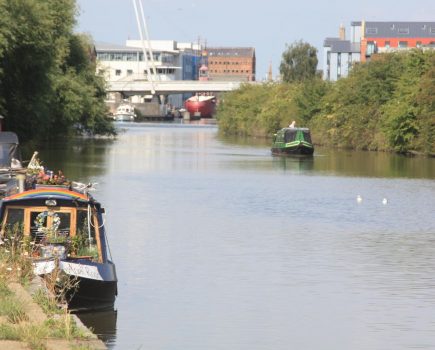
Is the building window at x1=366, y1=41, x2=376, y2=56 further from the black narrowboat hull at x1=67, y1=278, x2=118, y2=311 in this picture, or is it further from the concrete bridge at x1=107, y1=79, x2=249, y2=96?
the black narrowboat hull at x1=67, y1=278, x2=118, y2=311

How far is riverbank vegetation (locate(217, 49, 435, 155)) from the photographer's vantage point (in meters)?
79.2

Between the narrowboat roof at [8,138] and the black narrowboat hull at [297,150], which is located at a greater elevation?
the narrowboat roof at [8,138]

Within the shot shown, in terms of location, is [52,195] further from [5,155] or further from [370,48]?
[370,48]

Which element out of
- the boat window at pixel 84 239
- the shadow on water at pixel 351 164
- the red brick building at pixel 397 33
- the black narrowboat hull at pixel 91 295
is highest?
the red brick building at pixel 397 33

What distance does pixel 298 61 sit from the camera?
15038cm

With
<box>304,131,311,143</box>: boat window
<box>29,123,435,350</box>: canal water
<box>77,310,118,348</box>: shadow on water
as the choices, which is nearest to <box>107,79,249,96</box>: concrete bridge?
<box>304,131,311,143</box>: boat window

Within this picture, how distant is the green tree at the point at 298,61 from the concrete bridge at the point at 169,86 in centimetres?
1839

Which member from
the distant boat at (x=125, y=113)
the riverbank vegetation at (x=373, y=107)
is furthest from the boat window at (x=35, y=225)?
the distant boat at (x=125, y=113)

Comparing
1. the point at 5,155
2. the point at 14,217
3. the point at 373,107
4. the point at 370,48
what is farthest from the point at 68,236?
the point at 370,48

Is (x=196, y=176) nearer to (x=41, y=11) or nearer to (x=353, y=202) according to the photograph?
(x=41, y=11)

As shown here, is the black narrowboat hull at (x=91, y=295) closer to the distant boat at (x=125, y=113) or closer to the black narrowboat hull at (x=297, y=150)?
the black narrowboat hull at (x=297, y=150)

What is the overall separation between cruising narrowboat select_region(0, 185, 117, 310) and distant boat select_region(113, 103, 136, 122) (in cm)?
16090

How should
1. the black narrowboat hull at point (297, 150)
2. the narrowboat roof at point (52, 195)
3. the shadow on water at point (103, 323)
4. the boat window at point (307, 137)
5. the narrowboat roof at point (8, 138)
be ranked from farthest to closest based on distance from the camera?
the boat window at point (307, 137) < the black narrowboat hull at point (297, 150) < the narrowboat roof at point (8, 138) < the narrowboat roof at point (52, 195) < the shadow on water at point (103, 323)

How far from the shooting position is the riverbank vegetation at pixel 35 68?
52.2 meters
